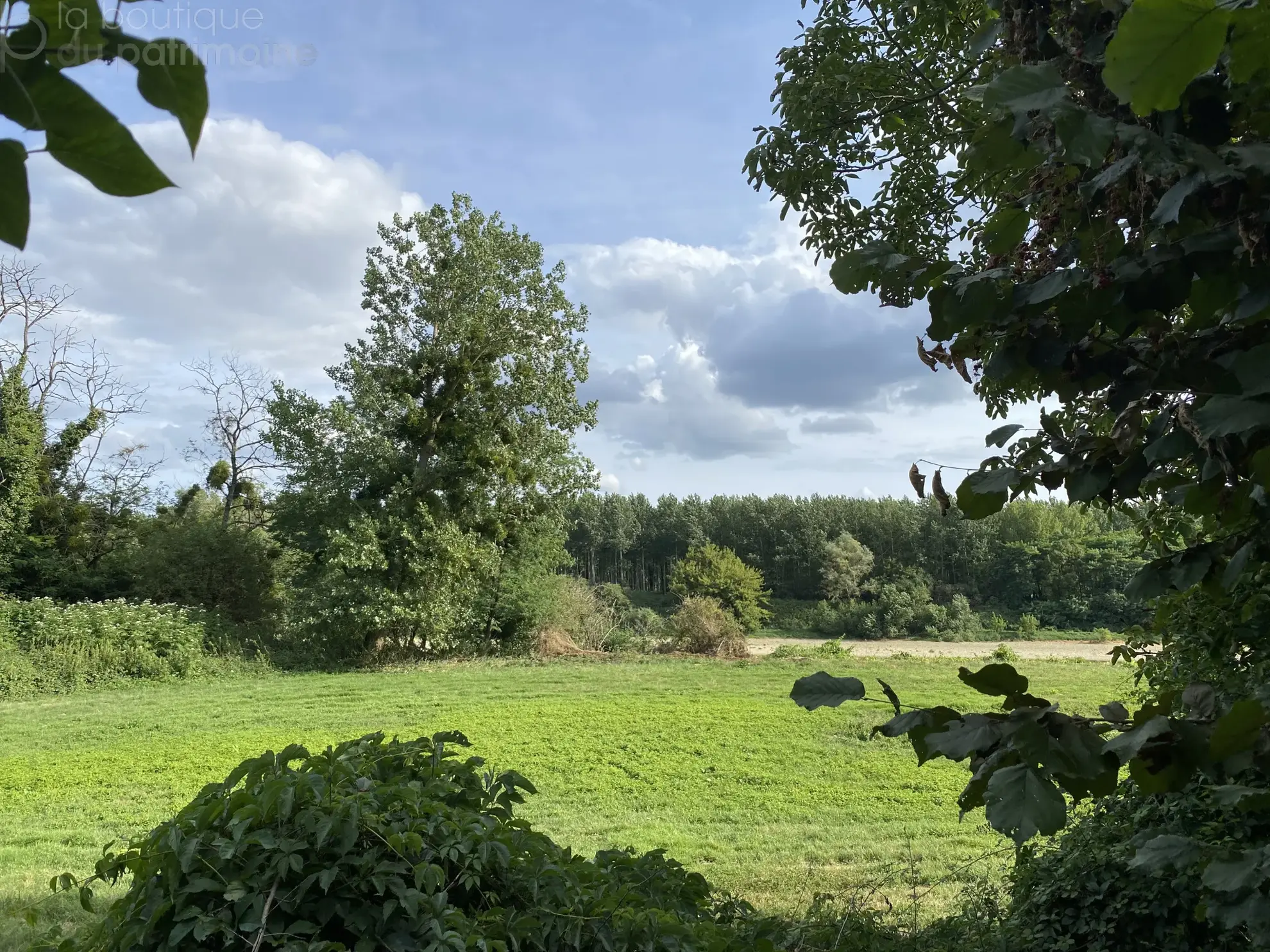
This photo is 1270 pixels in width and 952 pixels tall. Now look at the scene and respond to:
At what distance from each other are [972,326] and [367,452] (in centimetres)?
1470

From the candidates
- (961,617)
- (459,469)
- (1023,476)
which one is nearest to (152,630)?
(459,469)

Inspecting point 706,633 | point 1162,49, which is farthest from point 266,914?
point 706,633

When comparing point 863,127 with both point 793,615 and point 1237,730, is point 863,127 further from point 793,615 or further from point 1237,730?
point 793,615

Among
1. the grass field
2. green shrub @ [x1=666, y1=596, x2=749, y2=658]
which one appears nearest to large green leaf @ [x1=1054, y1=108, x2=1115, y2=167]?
the grass field

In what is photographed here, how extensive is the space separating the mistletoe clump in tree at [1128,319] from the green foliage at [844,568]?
29.3m

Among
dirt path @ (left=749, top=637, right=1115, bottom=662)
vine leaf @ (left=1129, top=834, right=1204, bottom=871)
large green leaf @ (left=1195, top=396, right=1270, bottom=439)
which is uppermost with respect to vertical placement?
large green leaf @ (left=1195, top=396, right=1270, bottom=439)

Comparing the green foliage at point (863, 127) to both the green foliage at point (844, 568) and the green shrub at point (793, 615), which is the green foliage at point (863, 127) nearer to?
the green shrub at point (793, 615)

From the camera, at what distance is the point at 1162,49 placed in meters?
0.49

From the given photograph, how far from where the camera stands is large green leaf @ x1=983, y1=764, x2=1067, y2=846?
0.62m

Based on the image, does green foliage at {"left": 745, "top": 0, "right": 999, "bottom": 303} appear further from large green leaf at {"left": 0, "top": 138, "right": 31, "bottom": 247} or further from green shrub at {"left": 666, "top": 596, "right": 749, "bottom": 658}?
green shrub at {"left": 666, "top": 596, "right": 749, "bottom": 658}

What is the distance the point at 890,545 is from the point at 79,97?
35112 millimetres

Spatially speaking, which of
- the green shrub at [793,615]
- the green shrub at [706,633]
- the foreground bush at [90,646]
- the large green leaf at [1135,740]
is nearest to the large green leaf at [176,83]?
the large green leaf at [1135,740]

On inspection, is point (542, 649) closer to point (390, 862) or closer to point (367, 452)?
point (367, 452)

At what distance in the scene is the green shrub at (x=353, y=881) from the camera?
1519 millimetres
